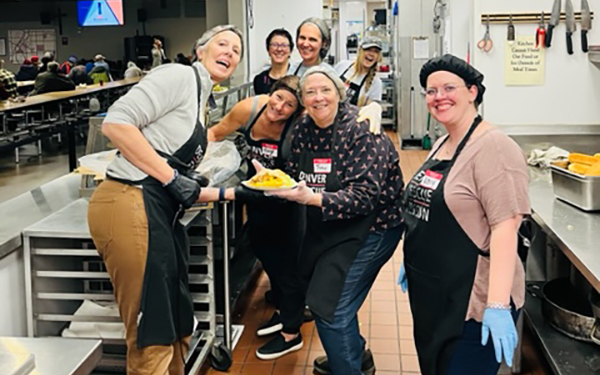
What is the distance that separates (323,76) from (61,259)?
1.39m

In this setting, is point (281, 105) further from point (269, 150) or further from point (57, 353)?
point (57, 353)

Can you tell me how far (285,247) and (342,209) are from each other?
39.4 inches

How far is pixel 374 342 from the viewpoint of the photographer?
344cm

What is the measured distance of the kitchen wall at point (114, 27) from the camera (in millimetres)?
17594

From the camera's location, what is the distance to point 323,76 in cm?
258

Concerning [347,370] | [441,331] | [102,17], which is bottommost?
A: [347,370]

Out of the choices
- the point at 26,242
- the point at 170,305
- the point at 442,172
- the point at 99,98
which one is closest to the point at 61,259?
the point at 26,242

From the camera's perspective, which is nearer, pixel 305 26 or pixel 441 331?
pixel 441 331

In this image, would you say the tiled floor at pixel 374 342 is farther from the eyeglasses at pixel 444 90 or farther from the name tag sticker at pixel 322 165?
the eyeglasses at pixel 444 90

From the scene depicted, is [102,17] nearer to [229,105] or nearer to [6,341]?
[229,105]

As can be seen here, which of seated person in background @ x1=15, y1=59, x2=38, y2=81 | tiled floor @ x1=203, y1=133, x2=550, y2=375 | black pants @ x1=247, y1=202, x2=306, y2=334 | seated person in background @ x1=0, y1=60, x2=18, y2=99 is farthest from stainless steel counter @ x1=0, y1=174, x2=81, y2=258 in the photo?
seated person in background @ x1=15, y1=59, x2=38, y2=81

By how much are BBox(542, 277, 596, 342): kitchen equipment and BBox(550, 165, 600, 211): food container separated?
528 millimetres

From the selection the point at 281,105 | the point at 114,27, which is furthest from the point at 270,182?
the point at 114,27

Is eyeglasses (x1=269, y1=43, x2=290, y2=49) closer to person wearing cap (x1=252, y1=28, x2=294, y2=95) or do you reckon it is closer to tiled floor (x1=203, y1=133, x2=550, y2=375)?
person wearing cap (x1=252, y1=28, x2=294, y2=95)
